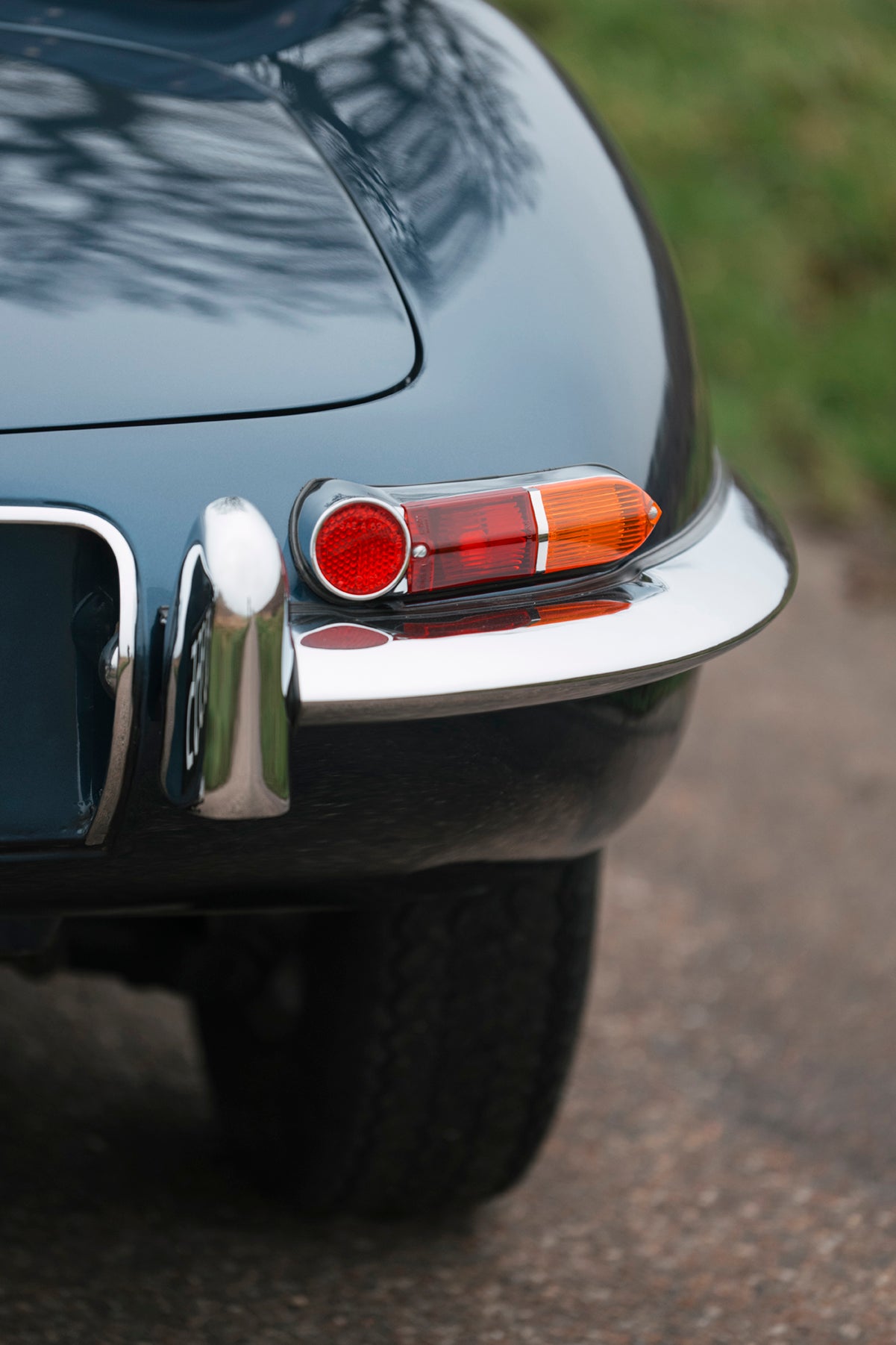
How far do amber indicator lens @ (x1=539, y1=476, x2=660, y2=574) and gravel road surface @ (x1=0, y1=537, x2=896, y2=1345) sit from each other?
0.97m

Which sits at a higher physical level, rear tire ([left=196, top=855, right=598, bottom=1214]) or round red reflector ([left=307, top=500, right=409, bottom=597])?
round red reflector ([left=307, top=500, right=409, bottom=597])

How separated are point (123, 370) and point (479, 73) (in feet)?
2.07

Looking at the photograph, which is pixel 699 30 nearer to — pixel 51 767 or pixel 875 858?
pixel 875 858

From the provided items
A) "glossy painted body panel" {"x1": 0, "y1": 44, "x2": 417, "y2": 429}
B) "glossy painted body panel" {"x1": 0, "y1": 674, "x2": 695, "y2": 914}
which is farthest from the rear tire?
"glossy painted body panel" {"x1": 0, "y1": 44, "x2": 417, "y2": 429}

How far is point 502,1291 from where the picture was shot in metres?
1.84

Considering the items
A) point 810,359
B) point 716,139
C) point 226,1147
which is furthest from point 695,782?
point 716,139

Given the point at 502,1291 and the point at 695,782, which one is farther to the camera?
the point at 695,782

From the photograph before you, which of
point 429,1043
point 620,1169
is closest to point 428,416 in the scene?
point 429,1043

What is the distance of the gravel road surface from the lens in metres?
1.77

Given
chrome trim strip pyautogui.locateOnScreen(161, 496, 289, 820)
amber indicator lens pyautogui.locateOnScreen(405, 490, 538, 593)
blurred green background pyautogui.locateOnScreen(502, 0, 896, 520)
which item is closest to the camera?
chrome trim strip pyautogui.locateOnScreen(161, 496, 289, 820)

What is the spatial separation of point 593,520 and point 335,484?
244 millimetres

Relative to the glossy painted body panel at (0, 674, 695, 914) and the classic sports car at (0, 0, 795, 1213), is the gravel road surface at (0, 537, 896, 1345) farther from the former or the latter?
the glossy painted body panel at (0, 674, 695, 914)

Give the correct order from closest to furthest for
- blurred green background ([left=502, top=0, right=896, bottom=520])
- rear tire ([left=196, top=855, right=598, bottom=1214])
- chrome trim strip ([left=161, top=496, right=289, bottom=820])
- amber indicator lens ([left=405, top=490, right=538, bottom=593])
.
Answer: chrome trim strip ([left=161, top=496, right=289, bottom=820]), amber indicator lens ([left=405, top=490, right=538, bottom=593]), rear tire ([left=196, top=855, right=598, bottom=1214]), blurred green background ([left=502, top=0, right=896, bottom=520])

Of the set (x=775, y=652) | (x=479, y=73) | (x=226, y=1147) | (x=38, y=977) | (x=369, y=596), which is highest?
(x=479, y=73)
